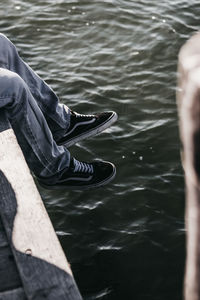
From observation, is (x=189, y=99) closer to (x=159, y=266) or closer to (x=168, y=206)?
(x=159, y=266)

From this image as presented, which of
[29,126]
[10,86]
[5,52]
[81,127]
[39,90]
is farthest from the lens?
[81,127]

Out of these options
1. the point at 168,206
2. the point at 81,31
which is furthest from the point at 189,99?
the point at 81,31

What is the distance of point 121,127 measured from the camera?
5.42 metres

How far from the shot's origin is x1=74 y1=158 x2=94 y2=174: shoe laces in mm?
3980

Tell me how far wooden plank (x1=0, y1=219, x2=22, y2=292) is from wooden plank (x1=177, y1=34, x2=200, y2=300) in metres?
1.27

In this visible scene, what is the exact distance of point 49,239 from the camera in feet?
8.83

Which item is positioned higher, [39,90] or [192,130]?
[192,130]

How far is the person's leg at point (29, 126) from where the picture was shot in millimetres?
3389

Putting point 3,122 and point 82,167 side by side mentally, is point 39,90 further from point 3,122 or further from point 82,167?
point 82,167

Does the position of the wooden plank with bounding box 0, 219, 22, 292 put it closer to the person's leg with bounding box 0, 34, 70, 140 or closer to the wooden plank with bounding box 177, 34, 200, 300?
the wooden plank with bounding box 177, 34, 200, 300

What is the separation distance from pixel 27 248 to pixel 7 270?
15cm

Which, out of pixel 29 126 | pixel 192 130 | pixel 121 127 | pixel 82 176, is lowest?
pixel 121 127

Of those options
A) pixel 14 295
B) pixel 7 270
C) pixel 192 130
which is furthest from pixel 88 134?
pixel 192 130

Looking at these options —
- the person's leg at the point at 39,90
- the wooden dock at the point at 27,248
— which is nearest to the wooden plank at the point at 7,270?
the wooden dock at the point at 27,248
